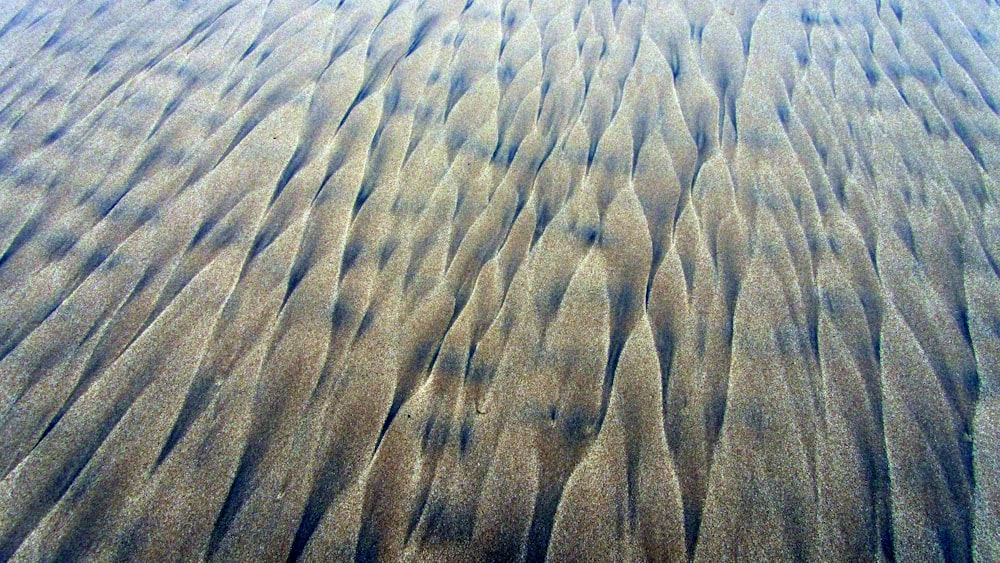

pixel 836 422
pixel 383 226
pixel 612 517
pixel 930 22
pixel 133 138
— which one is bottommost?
pixel 836 422

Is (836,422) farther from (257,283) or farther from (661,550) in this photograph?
(257,283)

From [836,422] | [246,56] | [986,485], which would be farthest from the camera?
[246,56]

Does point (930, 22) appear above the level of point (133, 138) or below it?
below

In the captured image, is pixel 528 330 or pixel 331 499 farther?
pixel 528 330

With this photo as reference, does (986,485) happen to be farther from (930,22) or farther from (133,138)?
(133,138)

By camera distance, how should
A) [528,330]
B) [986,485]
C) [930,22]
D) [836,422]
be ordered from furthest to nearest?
[930,22] → [528,330] → [836,422] → [986,485]

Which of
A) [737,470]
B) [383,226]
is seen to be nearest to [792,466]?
[737,470]
